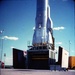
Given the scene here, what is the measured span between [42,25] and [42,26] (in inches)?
7.3

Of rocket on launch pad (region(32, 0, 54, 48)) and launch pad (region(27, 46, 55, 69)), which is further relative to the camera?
rocket on launch pad (region(32, 0, 54, 48))

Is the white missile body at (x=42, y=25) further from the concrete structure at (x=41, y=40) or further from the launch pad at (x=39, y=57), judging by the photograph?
the launch pad at (x=39, y=57)

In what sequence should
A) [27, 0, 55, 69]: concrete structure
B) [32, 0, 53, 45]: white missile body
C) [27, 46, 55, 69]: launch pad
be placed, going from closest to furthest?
[27, 46, 55, 69]: launch pad < [27, 0, 55, 69]: concrete structure < [32, 0, 53, 45]: white missile body

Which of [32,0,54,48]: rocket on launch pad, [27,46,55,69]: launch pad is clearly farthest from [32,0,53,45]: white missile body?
[27,46,55,69]: launch pad

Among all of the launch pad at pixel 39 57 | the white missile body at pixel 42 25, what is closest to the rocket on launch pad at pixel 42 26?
the white missile body at pixel 42 25

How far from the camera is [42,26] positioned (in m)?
37.3

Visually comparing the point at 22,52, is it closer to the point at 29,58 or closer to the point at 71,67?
the point at 29,58

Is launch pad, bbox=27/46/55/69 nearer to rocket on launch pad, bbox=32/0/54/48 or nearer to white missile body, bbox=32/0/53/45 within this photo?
rocket on launch pad, bbox=32/0/54/48

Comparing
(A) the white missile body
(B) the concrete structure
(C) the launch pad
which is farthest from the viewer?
(A) the white missile body

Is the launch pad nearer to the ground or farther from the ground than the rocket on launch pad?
nearer to the ground

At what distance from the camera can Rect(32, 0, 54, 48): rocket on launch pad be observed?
36875 millimetres

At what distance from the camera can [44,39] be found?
3684 cm

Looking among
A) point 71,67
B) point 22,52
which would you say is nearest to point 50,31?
point 22,52

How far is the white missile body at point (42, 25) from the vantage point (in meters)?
36.9
